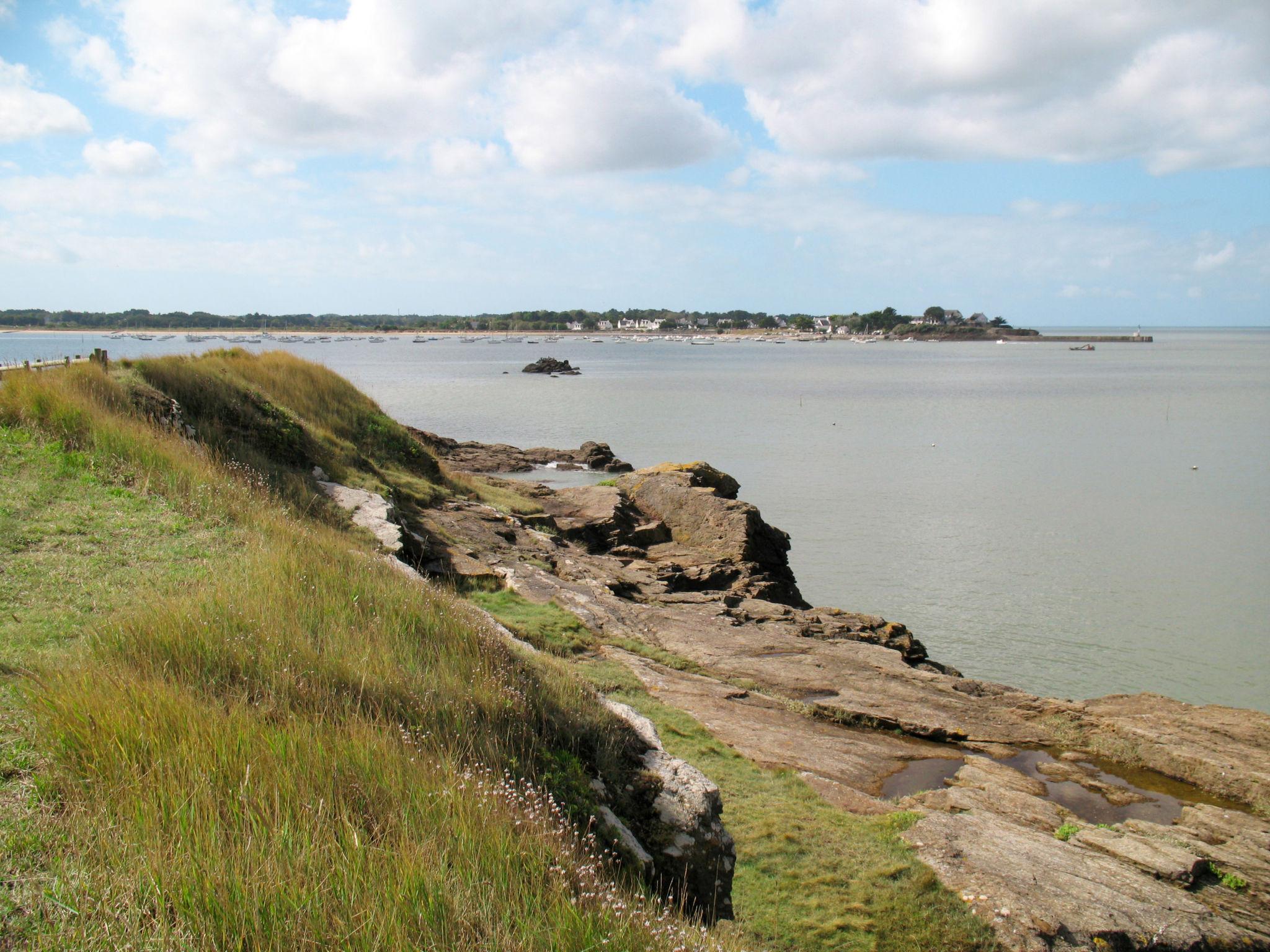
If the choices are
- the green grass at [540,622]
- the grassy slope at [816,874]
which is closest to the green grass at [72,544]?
the green grass at [540,622]

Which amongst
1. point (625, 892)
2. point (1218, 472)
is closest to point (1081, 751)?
point (625, 892)

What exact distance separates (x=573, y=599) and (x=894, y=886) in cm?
720

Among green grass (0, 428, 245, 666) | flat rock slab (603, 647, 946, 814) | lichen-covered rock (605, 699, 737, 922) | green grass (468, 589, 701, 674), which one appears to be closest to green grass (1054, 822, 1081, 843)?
flat rock slab (603, 647, 946, 814)

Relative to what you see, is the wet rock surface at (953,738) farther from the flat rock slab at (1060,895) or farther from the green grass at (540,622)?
the green grass at (540,622)

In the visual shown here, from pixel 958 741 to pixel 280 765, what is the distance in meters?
9.17

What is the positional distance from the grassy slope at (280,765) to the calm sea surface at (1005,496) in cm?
1266

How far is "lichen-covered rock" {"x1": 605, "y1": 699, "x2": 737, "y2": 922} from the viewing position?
5.72 metres

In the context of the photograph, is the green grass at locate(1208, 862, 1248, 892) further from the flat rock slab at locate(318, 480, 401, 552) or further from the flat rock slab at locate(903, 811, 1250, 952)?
the flat rock slab at locate(318, 480, 401, 552)

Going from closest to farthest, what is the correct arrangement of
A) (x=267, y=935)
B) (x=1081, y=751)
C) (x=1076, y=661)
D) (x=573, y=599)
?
(x=267, y=935)
(x=1081, y=751)
(x=573, y=599)
(x=1076, y=661)

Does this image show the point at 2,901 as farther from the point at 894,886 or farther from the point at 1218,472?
the point at 1218,472

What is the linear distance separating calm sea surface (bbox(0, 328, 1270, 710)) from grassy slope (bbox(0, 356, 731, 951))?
12.7m

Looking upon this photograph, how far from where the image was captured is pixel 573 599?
1307 cm

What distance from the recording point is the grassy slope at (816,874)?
20.2 feet

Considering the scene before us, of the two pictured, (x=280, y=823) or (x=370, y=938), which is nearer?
(x=370, y=938)
